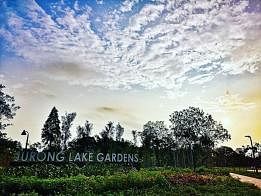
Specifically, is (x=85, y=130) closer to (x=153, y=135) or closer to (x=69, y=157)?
(x=153, y=135)

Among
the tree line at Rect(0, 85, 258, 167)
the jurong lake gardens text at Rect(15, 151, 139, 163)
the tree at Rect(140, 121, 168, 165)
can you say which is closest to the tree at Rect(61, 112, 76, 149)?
the tree line at Rect(0, 85, 258, 167)

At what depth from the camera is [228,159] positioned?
51.6m

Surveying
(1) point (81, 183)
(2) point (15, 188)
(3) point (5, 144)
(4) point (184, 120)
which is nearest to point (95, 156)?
(1) point (81, 183)

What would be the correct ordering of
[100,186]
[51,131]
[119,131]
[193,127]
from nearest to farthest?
[100,186] → [193,127] → [51,131] → [119,131]

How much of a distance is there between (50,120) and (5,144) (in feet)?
64.2

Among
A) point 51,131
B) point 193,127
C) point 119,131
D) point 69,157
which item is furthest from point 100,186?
point 119,131

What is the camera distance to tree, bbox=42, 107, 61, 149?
56031 mm

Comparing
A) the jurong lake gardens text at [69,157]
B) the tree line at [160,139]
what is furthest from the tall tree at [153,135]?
the jurong lake gardens text at [69,157]

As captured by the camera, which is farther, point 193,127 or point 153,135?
point 153,135

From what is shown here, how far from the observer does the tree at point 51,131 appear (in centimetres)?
5603

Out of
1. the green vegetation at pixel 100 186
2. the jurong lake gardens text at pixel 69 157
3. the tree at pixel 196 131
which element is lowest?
the green vegetation at pixel 100 186

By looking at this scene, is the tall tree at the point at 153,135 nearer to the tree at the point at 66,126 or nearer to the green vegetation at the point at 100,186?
the tree at the point at 66,126

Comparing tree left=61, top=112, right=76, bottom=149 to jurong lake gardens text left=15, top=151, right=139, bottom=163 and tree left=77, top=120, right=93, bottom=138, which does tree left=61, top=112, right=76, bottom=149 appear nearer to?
tree left=77, top=120, right=93, bottom=138

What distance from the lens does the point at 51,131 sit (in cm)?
5622
